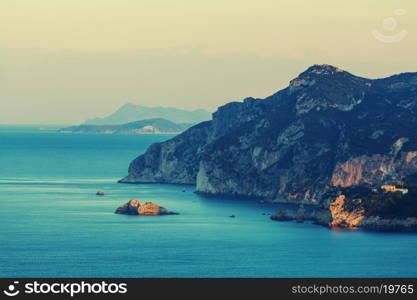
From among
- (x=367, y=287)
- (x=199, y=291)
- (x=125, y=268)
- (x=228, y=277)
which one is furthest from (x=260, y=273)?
(x=199, y=291)

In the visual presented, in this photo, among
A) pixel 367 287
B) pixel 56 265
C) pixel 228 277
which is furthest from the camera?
pixel 56 265

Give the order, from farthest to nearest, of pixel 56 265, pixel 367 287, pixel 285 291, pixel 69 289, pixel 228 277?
pixel 56 265 → pixel 228 277 → pixel 367 287 → pixel 285 291 → pixel 69 289

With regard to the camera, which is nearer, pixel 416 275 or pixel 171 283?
pixel 171 283

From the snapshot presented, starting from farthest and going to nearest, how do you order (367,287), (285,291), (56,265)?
(56,265), (367,287), (285,291)

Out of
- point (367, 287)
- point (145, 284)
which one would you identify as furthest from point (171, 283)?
point (367, 287)

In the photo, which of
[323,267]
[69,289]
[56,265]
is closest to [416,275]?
[323,267]

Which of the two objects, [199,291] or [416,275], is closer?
[199,291]

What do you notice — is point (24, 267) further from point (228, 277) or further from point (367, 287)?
point (367, 287)

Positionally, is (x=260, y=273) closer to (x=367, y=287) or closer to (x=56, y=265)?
(x=56, y=265)

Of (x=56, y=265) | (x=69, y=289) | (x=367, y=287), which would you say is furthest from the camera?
(x=56, y=265)
